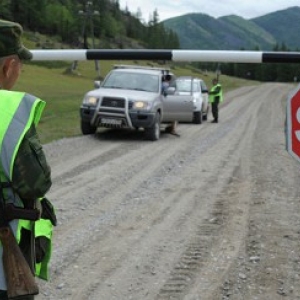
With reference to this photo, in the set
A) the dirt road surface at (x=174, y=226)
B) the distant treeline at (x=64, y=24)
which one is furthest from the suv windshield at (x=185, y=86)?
the distant treeline at (x=64, y=24)

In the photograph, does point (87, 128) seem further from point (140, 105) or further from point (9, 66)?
point (9, 66)

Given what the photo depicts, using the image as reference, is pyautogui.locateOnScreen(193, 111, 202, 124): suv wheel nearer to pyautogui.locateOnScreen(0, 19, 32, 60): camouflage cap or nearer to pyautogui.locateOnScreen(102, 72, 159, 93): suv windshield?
pyautogui.locateOnScreen(102, 72, 159, 93): suv windshield

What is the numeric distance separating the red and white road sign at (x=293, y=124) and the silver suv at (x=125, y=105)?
38.1ft

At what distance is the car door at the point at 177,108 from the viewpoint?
1647 cm

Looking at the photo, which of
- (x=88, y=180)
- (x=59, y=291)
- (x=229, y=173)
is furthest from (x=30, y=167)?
(x=229, y=173)

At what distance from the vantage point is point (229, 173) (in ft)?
32.8

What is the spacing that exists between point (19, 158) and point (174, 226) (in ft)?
15.0

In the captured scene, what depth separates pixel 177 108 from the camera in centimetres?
1673

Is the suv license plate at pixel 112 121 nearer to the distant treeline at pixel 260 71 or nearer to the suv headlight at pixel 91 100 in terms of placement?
the suv headlight at pixel 91 100

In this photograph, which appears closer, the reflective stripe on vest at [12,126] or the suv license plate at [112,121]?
the reflective stripe on vest at [12,126]

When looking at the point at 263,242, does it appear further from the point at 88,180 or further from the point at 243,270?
the point at 88,180

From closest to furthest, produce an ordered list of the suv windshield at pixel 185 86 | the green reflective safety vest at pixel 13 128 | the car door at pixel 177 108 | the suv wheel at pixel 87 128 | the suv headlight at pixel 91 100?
the green reflective safety vest at pixel 13 128 < the suv headlight at pixel 91 100 < the suv wheel at pixel 87 128 < the car door at pixel 177 108 < the suv windshield at pixel 185 86

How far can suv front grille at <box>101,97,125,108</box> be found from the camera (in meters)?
14.8

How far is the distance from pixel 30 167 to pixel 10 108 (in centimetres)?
22
